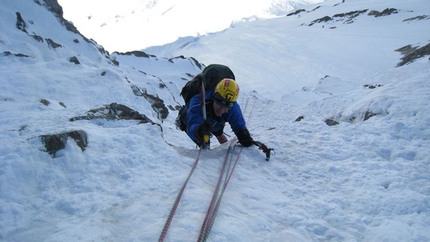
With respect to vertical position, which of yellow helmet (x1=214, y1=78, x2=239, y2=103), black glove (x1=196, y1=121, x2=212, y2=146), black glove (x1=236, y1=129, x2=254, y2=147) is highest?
yellow helmet (x1=214, y1=78, x2=239, y2=103)

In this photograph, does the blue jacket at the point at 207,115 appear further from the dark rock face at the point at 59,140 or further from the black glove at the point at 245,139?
the dark rock face at the point at 59,140

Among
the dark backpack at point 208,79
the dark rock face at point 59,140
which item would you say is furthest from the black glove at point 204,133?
the dark rock face at point 59,140

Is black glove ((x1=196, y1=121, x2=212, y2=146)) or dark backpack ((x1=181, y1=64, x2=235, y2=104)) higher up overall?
dark backpack ((x1=181, y1=64, x2=235, y2=104))

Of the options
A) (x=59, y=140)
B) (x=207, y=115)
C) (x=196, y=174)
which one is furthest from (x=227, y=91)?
(x=59, y=140)

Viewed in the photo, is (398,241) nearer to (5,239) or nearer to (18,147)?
(5,239)

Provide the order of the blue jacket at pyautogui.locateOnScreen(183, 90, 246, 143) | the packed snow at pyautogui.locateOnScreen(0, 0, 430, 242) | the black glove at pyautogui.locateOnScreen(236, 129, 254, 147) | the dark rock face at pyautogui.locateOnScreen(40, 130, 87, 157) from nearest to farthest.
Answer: the packed snow at pyautogui.locateOnScreen(0, 0, 430, 242)
the dark rock face at pyautogui.locateOnScreen(40, 130, 87, 157)
the blue jacket at pyautogui.locateOnScreen(183, 90, 246, 143)
the black glove at pyautogui.locateOnScreen(236, 129, 254, 147)

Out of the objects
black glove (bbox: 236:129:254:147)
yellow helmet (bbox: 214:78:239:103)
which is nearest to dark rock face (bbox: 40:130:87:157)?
yellow helmet (bbox: 214:78:239:103)

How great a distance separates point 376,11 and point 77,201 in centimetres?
6236

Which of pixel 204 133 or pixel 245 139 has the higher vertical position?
pixel 204 133

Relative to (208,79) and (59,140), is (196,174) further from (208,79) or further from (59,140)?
(208,79)

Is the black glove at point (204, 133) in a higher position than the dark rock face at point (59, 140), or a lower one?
lower

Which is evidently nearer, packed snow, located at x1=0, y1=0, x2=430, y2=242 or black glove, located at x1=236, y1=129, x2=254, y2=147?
packed snow, located at x1=0, y1=0, x2=430, y2=242

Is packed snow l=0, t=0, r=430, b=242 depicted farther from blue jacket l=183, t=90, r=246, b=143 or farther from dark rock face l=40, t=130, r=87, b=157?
blue jacket l=183, t=90, r=246, b=143

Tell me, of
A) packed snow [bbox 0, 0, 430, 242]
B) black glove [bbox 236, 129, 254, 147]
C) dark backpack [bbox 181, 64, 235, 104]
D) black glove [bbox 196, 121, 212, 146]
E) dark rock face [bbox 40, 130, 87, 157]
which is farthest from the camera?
dark backpack [bbox 181, 64, 235, 104]
